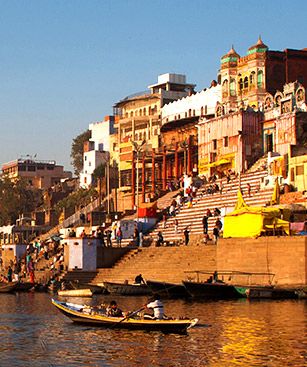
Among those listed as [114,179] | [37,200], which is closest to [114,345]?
[114,179]

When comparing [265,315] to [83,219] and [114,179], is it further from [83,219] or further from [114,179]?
[114,179]

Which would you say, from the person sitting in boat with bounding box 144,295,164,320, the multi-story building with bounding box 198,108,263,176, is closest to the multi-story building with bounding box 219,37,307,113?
the multi-story building with bounding box 198,108,263,176

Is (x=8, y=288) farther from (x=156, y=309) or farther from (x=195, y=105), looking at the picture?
(x=195, y=105)

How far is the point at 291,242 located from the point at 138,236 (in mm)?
16093

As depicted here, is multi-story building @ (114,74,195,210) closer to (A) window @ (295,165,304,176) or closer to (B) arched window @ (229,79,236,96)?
(B) arched window @ (229,79,236,96)

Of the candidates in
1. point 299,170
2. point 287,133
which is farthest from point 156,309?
point 287,133

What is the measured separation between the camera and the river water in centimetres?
2653

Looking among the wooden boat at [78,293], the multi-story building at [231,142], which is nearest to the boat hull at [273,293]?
the wooden boat at [78,293]

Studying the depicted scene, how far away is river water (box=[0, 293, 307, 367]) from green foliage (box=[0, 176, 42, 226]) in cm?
6420

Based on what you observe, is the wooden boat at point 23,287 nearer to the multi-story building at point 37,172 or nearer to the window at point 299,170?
the window at point 299,170

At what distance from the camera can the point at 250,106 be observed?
72.6 meters

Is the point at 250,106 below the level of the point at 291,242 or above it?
above

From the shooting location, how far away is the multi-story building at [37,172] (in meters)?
120

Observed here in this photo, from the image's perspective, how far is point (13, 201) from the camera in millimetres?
103938
